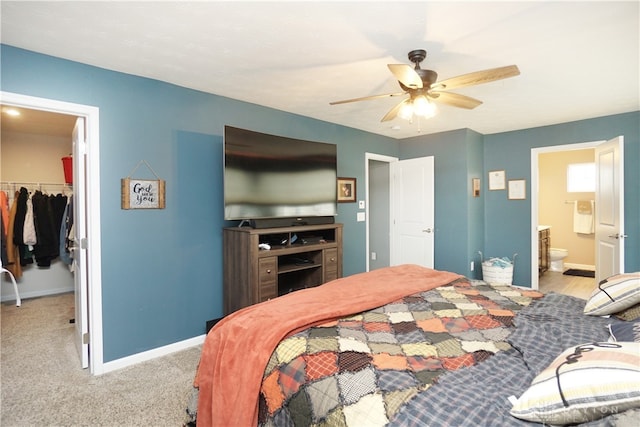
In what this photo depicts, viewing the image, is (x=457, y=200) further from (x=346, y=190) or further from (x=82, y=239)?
(x=82, y=239)

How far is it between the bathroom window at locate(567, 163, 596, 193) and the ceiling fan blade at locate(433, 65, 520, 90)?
5.51 m

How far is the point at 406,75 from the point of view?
1.98 m

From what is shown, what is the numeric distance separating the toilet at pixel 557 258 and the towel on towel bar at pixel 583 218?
49 cm

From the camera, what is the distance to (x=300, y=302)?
184 centimetres

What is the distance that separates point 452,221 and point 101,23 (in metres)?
4.48

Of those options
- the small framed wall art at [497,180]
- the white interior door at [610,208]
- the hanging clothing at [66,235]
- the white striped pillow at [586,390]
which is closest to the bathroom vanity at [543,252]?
the small framed wall art at [497,180]

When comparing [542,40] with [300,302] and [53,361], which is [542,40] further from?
[53,361]

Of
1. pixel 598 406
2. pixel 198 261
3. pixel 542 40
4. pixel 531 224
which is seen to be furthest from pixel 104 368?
pixel 531 224

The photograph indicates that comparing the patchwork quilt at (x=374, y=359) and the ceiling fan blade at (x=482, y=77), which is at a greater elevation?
the ceiling fan blade at (x=482, y=77)

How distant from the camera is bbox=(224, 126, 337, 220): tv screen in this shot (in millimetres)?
2971

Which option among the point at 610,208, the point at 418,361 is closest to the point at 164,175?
the point at 418,361

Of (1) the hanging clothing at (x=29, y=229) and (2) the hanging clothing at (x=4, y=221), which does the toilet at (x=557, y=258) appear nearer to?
(1) the hanging clothing at (x=29, y=229)

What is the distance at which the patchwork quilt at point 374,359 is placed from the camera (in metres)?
1.06

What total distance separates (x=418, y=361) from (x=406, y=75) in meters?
1.59
